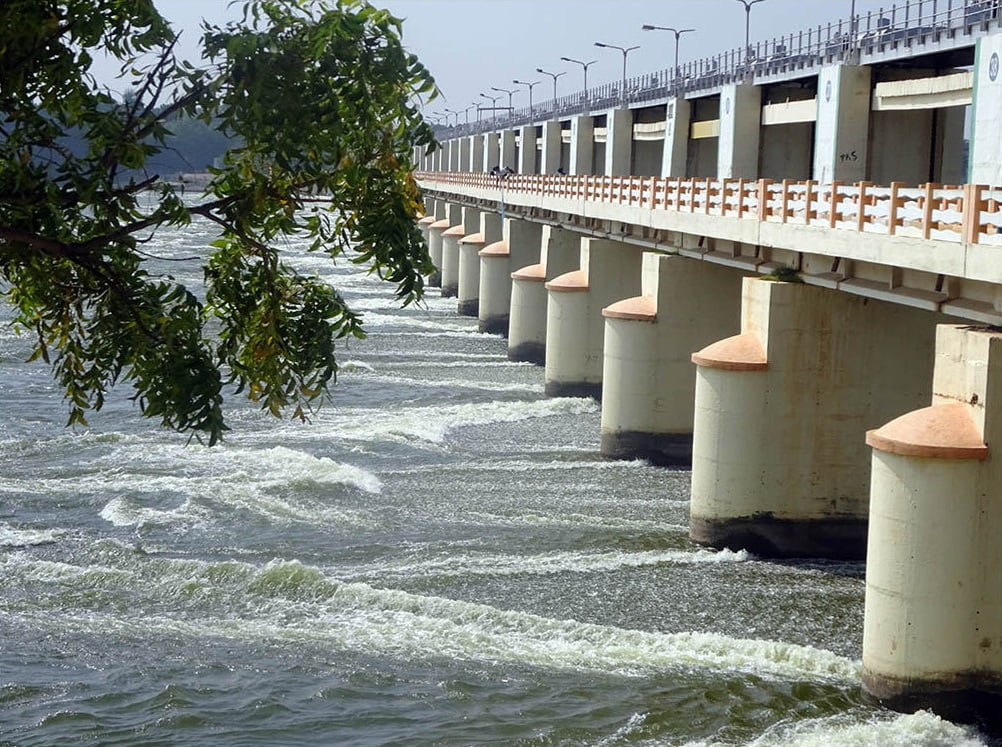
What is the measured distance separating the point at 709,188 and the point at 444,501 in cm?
761

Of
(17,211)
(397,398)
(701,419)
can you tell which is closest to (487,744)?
(17,211)

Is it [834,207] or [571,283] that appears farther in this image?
[571,283]

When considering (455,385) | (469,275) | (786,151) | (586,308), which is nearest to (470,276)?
(469,275)

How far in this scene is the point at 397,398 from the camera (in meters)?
40.5

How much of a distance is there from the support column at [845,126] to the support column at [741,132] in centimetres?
700

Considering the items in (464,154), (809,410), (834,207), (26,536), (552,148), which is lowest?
(26,536)

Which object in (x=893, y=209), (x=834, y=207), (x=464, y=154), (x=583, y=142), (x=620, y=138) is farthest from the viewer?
(x=464, y=154)

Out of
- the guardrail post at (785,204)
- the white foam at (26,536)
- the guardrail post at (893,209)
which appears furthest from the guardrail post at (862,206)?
the white foam at (26,536)

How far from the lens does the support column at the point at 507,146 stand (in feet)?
311

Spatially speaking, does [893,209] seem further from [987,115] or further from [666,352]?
[666,352]

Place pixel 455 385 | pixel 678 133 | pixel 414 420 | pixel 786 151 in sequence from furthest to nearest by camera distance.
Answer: pixel 678 133
pixel 786 151
pixel 455 385
pixel 414 420

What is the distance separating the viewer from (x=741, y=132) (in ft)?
144

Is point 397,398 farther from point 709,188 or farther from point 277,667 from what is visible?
point 277,667

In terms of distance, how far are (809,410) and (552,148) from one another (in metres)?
55.4
